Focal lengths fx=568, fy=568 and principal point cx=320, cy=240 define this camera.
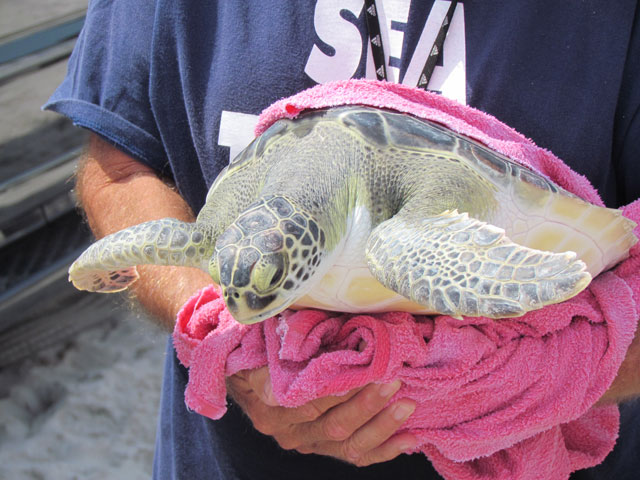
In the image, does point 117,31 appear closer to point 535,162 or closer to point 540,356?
point 535,162

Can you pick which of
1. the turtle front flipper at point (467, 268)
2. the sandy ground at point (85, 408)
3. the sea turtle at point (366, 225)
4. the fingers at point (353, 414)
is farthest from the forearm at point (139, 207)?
the sandy ground at point (85, 408)

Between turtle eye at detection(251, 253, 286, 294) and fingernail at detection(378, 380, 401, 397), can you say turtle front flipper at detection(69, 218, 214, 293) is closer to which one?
turtle eye at detection(251, 253, 286, 294)

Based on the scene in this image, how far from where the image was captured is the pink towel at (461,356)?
2.31ft

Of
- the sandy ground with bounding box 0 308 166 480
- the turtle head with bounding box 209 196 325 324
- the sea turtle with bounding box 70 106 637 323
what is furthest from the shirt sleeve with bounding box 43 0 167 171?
the sandy ground with bounding box 0 308 166 480

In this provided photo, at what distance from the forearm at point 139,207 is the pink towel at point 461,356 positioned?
0.69 ft

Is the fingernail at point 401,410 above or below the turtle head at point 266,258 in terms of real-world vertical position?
below

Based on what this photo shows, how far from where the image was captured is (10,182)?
6.97 ft

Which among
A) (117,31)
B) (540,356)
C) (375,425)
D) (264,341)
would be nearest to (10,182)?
(117,31)

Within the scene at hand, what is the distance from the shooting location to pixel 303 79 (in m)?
0.91

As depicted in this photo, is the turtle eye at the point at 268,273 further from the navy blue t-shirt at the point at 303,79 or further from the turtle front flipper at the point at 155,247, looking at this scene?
the navy blue t-shirt at the point at 303,79

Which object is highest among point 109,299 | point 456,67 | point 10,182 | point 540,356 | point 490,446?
point 456,67

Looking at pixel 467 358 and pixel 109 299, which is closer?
pixel 467 358

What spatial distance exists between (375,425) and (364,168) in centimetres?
34

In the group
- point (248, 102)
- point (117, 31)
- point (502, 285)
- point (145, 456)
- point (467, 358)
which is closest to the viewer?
point (502, 285)
